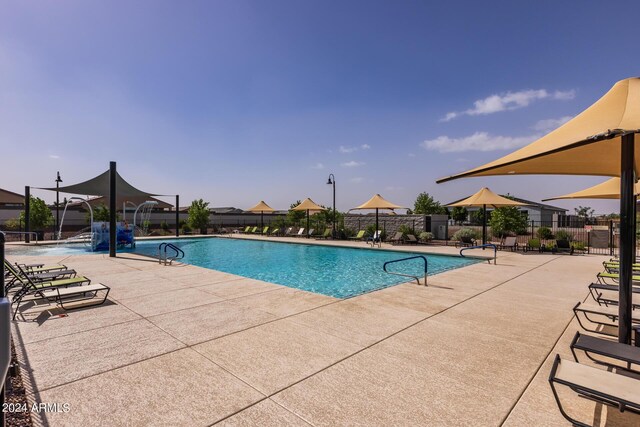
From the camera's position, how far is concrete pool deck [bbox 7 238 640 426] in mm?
2682

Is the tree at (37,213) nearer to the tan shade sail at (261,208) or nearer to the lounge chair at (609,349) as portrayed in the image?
the tan shade sail at (261,208)

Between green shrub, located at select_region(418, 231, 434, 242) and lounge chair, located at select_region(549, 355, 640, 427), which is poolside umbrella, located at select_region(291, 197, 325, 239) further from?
lounge chair, located at select_region(549, 355, 640, 427)

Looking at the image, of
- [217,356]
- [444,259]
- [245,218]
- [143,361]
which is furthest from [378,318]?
[245,218]

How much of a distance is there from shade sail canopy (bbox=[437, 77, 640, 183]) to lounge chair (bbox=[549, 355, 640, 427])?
1900mm

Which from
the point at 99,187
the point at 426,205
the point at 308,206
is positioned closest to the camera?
the point at 99,187

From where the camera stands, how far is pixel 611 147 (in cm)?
382

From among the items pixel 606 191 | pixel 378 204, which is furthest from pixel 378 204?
pixel 606 191

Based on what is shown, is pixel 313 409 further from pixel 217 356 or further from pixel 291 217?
pixel 291 217

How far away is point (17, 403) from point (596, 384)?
16.1 feet

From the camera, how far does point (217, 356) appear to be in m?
3.74

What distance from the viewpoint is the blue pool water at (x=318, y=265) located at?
9.77 meters

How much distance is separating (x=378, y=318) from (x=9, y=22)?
38.9 feet

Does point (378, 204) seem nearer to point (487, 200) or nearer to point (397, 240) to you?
point (397, 240)

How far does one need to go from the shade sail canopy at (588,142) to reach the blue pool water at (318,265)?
453cm
